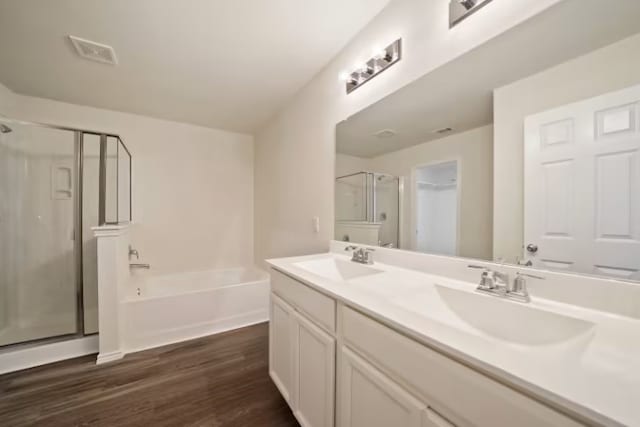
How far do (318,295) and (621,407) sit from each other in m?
0.80

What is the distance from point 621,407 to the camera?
348 mm

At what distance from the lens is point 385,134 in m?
1.50

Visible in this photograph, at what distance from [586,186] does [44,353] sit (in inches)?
131

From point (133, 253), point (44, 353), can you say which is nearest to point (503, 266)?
point (44, 353)

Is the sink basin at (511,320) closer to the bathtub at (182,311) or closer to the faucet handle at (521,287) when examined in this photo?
the faucet handle at (521,287)

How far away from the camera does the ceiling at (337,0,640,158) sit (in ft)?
2.44

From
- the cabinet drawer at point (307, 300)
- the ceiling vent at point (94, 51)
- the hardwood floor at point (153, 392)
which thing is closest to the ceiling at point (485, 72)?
the cabinet drawer at point (307, 300)

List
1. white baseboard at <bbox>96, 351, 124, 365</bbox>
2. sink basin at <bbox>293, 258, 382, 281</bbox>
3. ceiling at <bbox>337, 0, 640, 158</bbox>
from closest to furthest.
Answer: ceiling at <bbox>337, 0, 640, 158</bbox> < sink basin at <bbox>293, 258, 382, 281</bbox> < white baseboard at <bbox>96, 351, 124, 365</bbox>

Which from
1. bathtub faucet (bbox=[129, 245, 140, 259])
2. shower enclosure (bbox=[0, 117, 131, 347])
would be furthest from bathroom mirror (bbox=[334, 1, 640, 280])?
bathtub faucet (bbox=[129, 245, 140, 259])

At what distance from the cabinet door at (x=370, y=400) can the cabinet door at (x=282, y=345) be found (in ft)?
1.37

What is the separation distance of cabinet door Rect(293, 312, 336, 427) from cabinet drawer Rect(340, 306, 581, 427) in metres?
0.23

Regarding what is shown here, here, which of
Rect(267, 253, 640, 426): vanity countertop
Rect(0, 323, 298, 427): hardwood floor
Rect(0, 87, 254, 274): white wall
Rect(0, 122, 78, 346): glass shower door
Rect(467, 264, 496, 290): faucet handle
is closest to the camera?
Rect(267, 253, 640, 426): vanity countertop

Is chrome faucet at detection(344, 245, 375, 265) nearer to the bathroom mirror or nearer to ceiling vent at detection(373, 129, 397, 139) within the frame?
the bathroom mirror

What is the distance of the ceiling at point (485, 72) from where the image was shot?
74 centimetres
